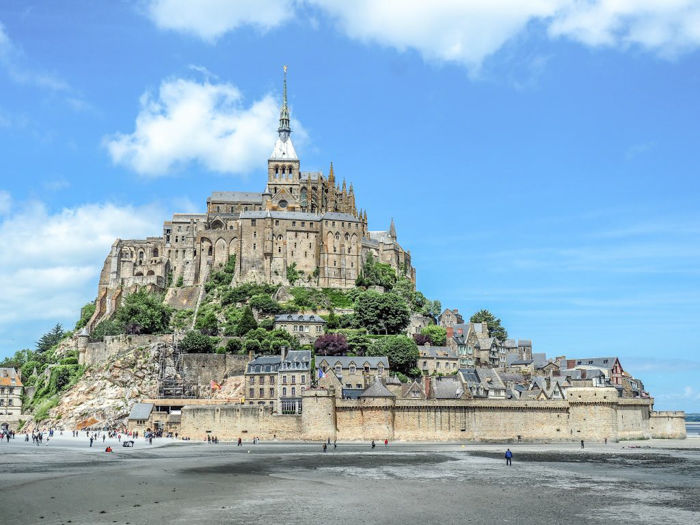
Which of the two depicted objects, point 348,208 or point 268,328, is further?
point 348,208

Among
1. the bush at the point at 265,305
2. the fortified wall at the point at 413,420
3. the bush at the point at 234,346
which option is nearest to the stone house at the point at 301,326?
the bush at the point at 265,305

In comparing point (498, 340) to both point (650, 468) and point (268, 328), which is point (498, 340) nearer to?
point (268, 328)

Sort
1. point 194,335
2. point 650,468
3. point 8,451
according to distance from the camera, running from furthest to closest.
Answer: point 194,335, point 8,451, point 650,468

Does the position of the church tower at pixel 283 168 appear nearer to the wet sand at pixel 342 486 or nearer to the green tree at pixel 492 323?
the green tree at pixel 492 323

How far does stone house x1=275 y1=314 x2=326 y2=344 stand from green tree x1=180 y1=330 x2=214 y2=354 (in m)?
8.93

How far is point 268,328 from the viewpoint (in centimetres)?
9456

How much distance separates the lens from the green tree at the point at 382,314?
95.7 metres

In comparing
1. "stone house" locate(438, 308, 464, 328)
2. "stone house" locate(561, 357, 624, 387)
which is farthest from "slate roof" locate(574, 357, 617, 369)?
"stone house" locate(438, 308, 464, 328)

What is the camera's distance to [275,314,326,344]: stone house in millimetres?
91438

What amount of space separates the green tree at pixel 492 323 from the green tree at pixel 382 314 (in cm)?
2626

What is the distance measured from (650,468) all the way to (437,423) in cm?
2298

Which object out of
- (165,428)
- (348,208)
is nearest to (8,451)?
(165,428)

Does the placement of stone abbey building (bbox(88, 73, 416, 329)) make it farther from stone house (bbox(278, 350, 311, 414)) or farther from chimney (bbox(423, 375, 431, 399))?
chimney (bbox(423, 375, 431, 399))

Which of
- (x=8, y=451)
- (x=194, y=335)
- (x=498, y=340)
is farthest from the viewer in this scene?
(x=498, y=340)
